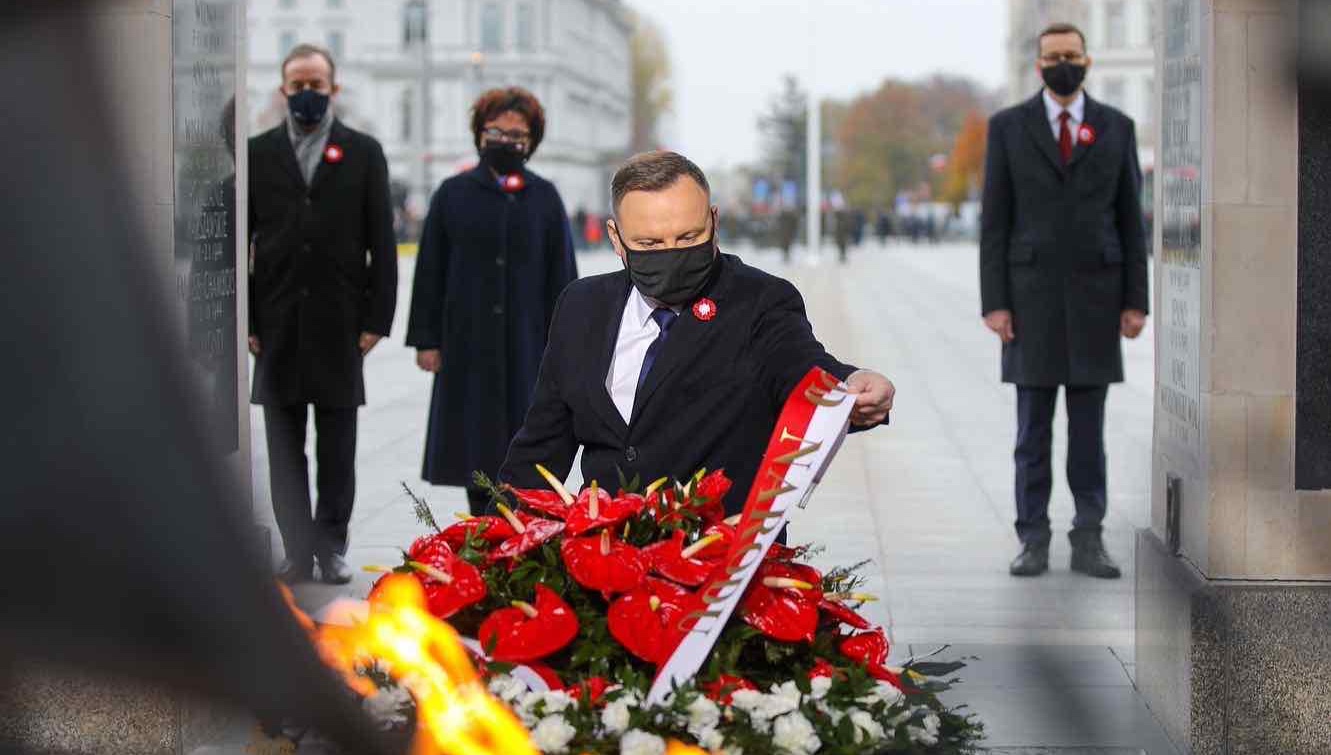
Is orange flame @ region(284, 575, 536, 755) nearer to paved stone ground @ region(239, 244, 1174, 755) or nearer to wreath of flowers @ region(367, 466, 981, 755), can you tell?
wreath of flowers @ region(367, 466, 981, 755)

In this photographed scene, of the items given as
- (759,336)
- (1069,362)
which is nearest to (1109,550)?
(1069,362)

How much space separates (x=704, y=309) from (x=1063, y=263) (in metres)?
4.38

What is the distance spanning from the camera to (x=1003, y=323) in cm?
760

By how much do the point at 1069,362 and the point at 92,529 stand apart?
278 inches

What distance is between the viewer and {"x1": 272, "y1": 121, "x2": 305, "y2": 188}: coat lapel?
284 inches

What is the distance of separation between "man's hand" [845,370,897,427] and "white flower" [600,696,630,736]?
0.75 m

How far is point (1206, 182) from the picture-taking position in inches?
177

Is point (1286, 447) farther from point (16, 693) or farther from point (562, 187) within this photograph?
point (562, 187)

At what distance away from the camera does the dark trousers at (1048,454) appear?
7527 millimetres

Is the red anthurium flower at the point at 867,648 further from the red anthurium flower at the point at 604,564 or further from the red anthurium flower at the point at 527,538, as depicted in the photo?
the red anthurium flower at the point at 527,538

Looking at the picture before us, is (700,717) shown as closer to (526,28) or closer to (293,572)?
(293,572)

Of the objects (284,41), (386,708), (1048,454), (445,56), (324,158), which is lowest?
(1048,454)

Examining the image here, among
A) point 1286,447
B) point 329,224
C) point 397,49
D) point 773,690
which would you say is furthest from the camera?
point 397,49

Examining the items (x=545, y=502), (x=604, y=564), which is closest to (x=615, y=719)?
(x=604, y=564)
